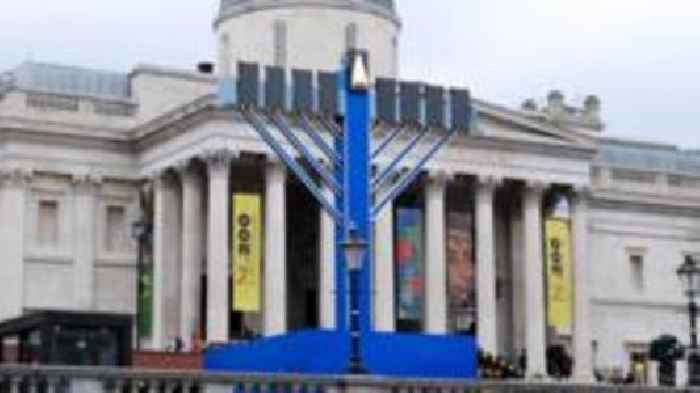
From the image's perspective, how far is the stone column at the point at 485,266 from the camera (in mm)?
72375

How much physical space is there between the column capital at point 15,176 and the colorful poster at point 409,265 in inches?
580

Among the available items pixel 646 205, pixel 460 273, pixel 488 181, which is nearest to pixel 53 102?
pixel 460 273

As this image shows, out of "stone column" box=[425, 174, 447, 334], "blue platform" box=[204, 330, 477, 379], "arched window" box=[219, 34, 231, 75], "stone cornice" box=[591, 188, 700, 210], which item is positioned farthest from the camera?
"stone cornice" box=[591, 188, 700, 210]

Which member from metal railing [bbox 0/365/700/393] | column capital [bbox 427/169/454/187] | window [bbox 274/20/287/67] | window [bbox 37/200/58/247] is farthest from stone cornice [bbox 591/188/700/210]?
metal railing [bbox 0/365/700/393]

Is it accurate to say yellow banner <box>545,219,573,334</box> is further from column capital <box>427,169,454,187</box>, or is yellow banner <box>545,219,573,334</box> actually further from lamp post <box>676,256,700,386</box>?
lamp post <box>676,256,700,386</box>

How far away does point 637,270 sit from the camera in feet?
283

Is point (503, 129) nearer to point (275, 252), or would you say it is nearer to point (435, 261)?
point (435, 261)

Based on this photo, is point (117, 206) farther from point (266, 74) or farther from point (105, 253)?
point (266, 74)

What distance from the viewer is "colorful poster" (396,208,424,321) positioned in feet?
233

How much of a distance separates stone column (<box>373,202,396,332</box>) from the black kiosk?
34840 mm

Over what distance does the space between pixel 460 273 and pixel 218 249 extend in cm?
1091

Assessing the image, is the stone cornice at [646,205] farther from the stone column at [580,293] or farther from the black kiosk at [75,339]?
the black kiosk at [75,339]

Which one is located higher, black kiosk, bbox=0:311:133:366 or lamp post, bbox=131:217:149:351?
lamp post, bbox=131:217:149:351

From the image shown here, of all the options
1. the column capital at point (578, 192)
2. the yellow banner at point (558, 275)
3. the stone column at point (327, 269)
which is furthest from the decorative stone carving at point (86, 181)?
the column capital at point (578, 192)
